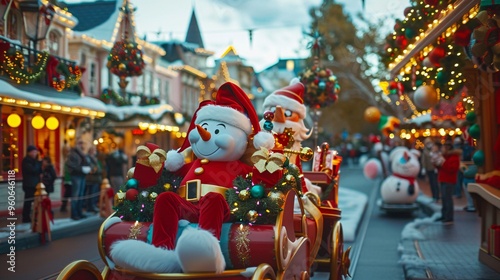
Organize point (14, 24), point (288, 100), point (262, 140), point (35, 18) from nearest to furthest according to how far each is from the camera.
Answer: point (262, 140)
point (288, 100)
point (14, 24)
point (35, 18)

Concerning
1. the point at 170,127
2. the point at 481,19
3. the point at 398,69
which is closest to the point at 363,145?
the point at 170,127

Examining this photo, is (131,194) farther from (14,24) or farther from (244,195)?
(14,24)

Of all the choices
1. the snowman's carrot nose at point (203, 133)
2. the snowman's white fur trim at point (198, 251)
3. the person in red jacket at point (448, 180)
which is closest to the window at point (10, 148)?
the snowman's carrot nose at point (203, 133)

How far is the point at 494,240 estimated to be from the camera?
8023mm

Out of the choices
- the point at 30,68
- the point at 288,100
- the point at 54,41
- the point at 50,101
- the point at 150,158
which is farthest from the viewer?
the point at 54,41

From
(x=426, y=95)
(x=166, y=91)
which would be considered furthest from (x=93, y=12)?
(x=426, y=95)

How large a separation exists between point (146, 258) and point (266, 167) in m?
1.31

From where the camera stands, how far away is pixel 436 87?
9.16 metres

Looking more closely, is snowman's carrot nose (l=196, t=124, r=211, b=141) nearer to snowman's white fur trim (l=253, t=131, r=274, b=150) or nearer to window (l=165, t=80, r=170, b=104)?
snowman's white fur trim (l=253, t=131, r=274, b=150)

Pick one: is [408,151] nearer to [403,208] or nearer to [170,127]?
[403,208]

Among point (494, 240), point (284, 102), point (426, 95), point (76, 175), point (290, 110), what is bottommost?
point (494, 240)

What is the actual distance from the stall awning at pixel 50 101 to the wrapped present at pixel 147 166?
191 inches

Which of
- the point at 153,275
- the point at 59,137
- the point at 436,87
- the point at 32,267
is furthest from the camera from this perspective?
the point at 59,137

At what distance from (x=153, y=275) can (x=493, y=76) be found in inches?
240
